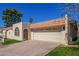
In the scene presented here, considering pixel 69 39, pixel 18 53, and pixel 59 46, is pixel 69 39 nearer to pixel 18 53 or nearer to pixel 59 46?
pixel 59 46

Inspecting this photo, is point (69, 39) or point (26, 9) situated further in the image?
point (69, 39)

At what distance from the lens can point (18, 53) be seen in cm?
1405

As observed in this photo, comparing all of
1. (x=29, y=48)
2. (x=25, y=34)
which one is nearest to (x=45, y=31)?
(x=25, y=34)

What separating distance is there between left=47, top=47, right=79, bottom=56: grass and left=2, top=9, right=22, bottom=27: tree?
8.25 ft

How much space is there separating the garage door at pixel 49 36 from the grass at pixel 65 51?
545mm

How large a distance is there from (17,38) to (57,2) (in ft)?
9.83

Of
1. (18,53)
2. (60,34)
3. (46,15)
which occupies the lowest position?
(18,53)

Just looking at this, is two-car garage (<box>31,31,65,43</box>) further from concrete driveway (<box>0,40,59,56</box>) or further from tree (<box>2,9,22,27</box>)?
tree (<box>2,9,22,27</box>)

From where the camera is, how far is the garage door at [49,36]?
14771 mm

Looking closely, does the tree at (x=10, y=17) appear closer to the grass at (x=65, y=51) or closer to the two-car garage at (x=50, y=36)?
the two-car garage at (x=50, y=36)

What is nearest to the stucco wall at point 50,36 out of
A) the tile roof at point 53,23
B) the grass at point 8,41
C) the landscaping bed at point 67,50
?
the landscaping bed at point 67,50

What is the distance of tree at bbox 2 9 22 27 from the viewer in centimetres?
1422

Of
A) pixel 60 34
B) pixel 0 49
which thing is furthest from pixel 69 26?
pixel 0 49

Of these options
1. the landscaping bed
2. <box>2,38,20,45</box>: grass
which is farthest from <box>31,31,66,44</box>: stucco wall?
<box>2,38,20,45</box>: grass
